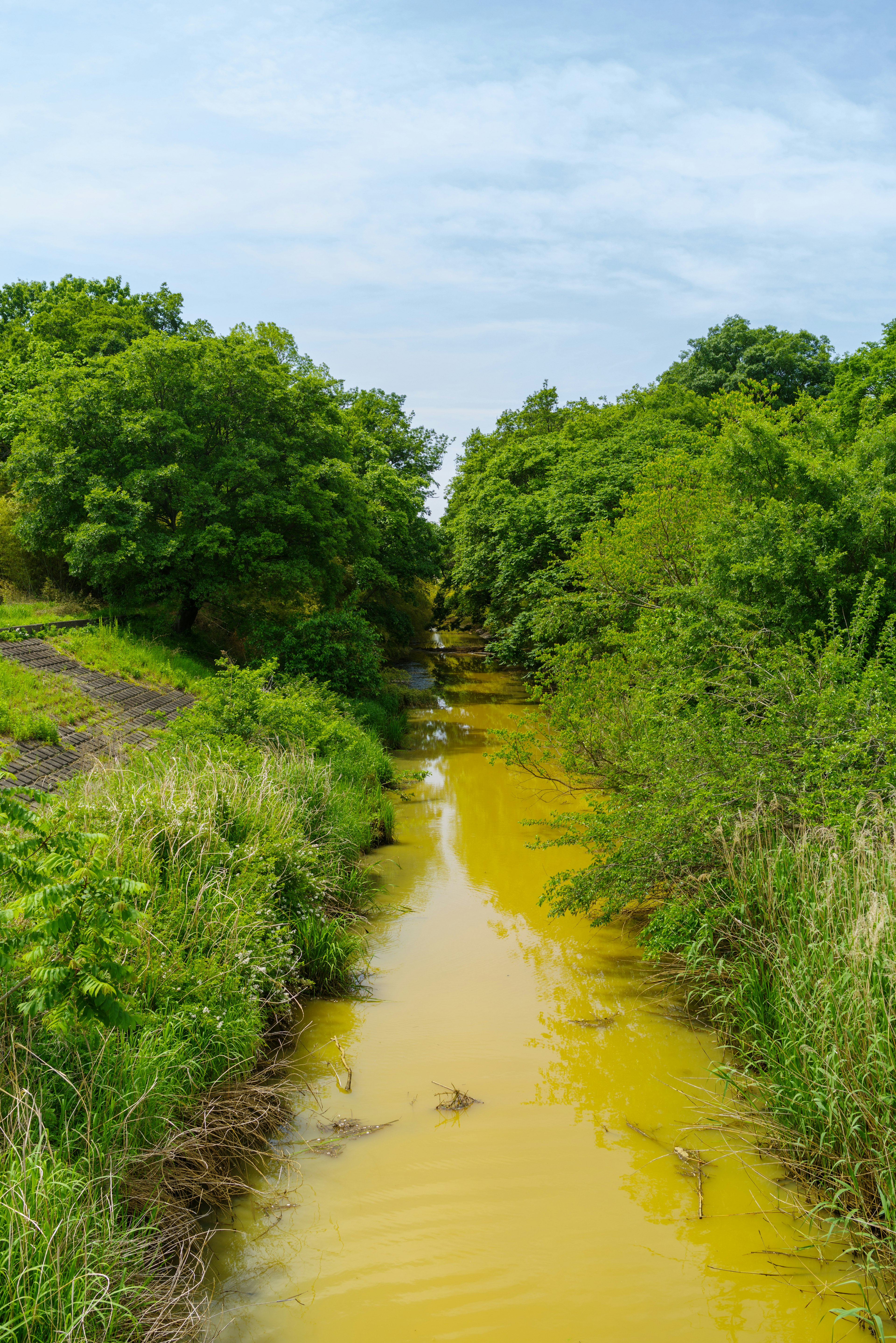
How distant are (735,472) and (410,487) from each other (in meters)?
17.2

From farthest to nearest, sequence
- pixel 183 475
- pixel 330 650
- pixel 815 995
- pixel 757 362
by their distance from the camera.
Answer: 1. pixel 757 362
2. pixel 183 475
3. pixel 330 650
4. pixel 815 995

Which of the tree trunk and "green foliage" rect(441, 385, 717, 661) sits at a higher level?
"green foliage" rect(441, 385, 717, 661)

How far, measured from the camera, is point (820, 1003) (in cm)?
504

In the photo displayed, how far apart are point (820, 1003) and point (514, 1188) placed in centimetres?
226

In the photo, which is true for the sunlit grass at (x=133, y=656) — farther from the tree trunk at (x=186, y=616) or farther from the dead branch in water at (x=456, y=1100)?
the dead branch in water at (x=456, y=1100)

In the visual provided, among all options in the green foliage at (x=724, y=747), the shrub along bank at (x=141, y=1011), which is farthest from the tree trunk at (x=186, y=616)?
the green foliage at (x=724, y=747)

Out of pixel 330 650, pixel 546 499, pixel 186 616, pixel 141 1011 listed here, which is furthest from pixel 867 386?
pixel 141 1011

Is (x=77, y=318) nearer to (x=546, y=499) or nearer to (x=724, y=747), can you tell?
(x=546, y=499)

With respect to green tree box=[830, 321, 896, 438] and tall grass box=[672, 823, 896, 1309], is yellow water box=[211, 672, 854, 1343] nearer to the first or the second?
tall grass box=[672, 823, 896, 1309]

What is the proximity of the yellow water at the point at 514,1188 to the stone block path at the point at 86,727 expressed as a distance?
4362 millimetres

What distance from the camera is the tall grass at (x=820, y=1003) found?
441 cm

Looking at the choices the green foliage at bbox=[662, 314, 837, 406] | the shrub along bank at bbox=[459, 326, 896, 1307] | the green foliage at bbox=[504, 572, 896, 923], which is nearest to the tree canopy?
the shrub along bank at bbox=[459, 326, 896, 1307]

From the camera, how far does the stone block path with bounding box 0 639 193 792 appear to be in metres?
9.48

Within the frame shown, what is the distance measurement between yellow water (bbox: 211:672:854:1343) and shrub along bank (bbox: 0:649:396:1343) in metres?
0.46
